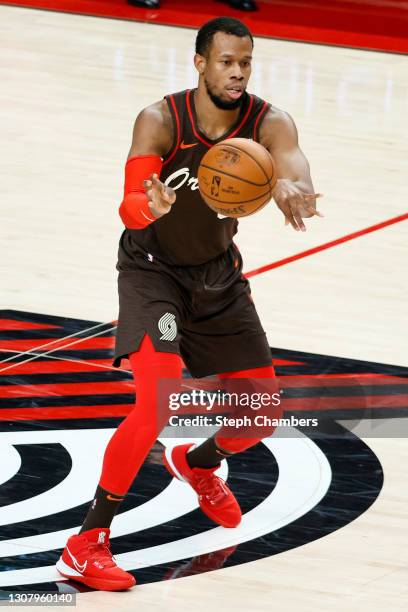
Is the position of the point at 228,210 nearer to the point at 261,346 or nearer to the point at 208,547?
the point at 261,346

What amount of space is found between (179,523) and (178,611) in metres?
0.83

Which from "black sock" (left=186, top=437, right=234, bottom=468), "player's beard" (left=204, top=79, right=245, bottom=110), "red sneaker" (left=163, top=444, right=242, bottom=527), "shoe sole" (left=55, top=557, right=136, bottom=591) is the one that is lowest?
"shoe sole" (left=55, top=557, right=136, bottom=591)

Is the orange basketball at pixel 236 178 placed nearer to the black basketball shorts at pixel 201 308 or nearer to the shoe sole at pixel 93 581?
the black basketball shorts at pixel 201 308

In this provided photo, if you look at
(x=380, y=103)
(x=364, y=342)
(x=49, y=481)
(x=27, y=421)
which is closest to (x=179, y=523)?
(x=49, y=481)

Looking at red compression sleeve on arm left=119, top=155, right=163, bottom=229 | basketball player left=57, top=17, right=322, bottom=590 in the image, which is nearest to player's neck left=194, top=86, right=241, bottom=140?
basketball player left=57, top=17, right=322, bottom=590

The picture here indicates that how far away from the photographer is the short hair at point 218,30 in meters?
5.41

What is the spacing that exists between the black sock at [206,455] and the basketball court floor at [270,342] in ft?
0.73

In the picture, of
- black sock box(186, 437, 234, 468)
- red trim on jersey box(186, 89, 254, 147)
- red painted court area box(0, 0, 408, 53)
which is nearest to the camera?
red trim on jersey box(186, 89, 254, 147)

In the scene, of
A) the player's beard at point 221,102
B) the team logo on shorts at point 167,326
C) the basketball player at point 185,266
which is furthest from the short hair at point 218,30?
the team logo on shorts at point 167,326

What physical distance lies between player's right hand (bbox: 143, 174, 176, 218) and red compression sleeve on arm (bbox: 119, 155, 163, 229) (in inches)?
4.4

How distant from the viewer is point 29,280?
8891mm

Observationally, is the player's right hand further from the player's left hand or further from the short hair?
the short hair

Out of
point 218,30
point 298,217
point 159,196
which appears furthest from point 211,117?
point 298,217

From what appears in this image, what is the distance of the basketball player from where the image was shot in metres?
5.32
